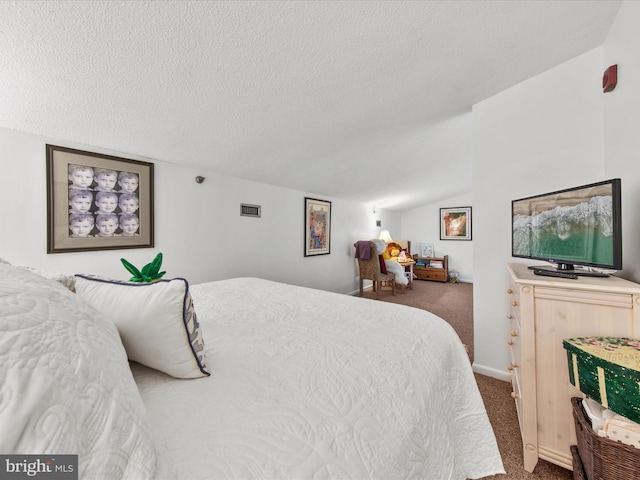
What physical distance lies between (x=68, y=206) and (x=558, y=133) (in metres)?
3.74

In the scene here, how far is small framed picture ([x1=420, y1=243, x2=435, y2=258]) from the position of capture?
693 centimetres

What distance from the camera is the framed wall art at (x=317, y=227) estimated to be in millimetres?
4148

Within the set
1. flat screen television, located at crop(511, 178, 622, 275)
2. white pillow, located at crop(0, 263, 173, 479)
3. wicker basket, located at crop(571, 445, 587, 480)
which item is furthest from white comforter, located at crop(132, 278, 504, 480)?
flat screen television, located at crop(511, 178, 622, 275)

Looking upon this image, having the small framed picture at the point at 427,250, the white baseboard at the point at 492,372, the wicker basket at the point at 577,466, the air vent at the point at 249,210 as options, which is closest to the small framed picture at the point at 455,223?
the small framed picture at the point at 427,250

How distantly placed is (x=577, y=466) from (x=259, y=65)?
2.56 m

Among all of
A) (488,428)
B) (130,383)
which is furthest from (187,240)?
(488,428)

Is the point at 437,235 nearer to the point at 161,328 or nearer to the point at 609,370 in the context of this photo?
the point at 609,370

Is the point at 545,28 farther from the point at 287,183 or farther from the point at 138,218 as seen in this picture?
the point at 138,218

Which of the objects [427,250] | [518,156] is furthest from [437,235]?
[518,156]

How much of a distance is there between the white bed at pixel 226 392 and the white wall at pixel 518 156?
1.22 m

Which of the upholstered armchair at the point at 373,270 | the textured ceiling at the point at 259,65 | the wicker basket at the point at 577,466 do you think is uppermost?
the textured ceiling at the point at 259,65

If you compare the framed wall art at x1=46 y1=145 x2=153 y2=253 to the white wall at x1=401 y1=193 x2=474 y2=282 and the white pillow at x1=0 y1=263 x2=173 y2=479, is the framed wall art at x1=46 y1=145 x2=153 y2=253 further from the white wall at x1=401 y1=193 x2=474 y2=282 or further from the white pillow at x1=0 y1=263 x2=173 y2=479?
the white wall at x1=401 y1=193 x2=474 y2=282

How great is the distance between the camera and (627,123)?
1.50m
